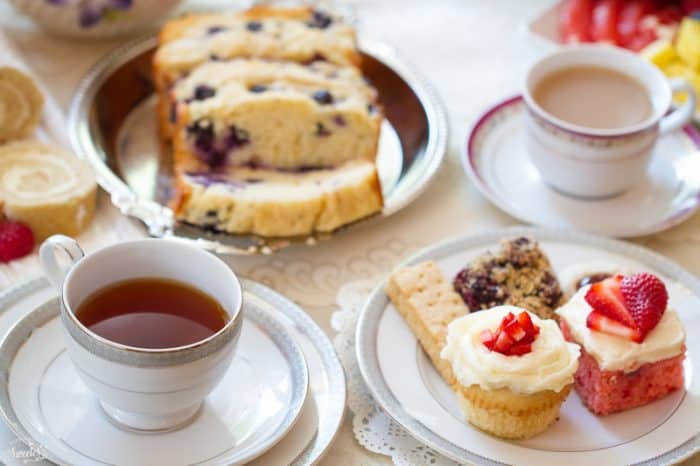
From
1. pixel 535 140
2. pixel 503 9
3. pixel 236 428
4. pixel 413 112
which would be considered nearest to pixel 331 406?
pixel 236 428

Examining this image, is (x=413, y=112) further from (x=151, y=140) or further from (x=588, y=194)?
(x=151, y=140)

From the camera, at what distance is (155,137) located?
189 centimetres

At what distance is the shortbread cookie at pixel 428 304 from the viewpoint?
53.9 inches

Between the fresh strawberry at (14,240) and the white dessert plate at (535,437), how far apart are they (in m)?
0.54

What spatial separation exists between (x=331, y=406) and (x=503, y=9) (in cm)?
139

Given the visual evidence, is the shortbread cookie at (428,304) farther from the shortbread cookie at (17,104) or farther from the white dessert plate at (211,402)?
the shortbread cookie at (17,104)

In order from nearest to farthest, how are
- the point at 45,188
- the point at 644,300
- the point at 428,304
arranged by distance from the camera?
1. the point at 644,300
2. the point at 428,304
3. the point at 45,188

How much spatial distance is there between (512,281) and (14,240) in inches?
30.0

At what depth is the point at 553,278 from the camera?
146cm

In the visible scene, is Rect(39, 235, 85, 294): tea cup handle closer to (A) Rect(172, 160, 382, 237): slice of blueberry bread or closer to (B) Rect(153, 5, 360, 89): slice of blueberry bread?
(A) Rect(172, 160, 382, 237): slice of blueberry bread

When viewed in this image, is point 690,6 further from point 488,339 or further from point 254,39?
point 488,339

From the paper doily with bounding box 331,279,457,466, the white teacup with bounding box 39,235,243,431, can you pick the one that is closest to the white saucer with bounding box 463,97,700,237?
the paper doily with bounding box 331,279,457,466

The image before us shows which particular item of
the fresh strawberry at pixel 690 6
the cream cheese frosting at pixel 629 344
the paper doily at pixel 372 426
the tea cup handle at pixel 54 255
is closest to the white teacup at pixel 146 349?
the tea cup handle at pixel 54 255

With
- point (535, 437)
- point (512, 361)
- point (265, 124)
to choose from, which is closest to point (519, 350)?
point (512, 361)
